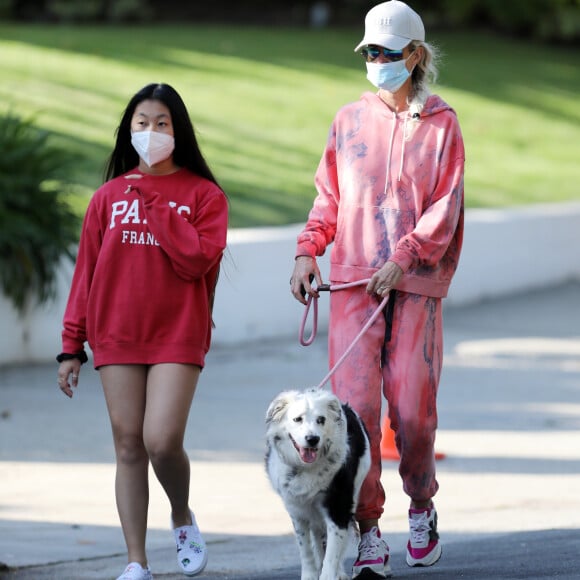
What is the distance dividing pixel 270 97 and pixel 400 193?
1786cm

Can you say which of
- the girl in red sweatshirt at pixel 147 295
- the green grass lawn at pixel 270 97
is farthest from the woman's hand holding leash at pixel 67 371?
the green grass lawn at pixel 270 97

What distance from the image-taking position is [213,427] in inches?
373

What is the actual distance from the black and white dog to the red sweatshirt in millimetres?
599

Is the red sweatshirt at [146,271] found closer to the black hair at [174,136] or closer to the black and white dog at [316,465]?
the black hair at [174,136]

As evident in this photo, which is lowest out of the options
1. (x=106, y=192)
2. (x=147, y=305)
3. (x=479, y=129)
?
(x=479, y=129)

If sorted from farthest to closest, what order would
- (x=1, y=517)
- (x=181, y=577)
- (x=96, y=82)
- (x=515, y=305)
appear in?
1. (x=96, y=82)
2. (x=515, y=305)
3. (x=1, y=517)
4. (x=181, y=577)

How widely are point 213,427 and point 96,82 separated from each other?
42.1ft

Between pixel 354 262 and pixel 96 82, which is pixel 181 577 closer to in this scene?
pixel 354 262

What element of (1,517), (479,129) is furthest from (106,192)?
(479,129)

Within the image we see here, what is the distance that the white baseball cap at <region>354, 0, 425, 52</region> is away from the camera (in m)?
5.25

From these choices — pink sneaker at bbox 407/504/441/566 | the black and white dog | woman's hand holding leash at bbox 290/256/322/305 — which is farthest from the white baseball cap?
pink sneaker at bbox 407/504/441/566

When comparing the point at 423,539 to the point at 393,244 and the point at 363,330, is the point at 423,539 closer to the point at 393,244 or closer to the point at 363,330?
the point at 363,330

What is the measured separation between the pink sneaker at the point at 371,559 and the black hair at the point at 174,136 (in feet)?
5.14

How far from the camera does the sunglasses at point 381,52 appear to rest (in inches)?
208
